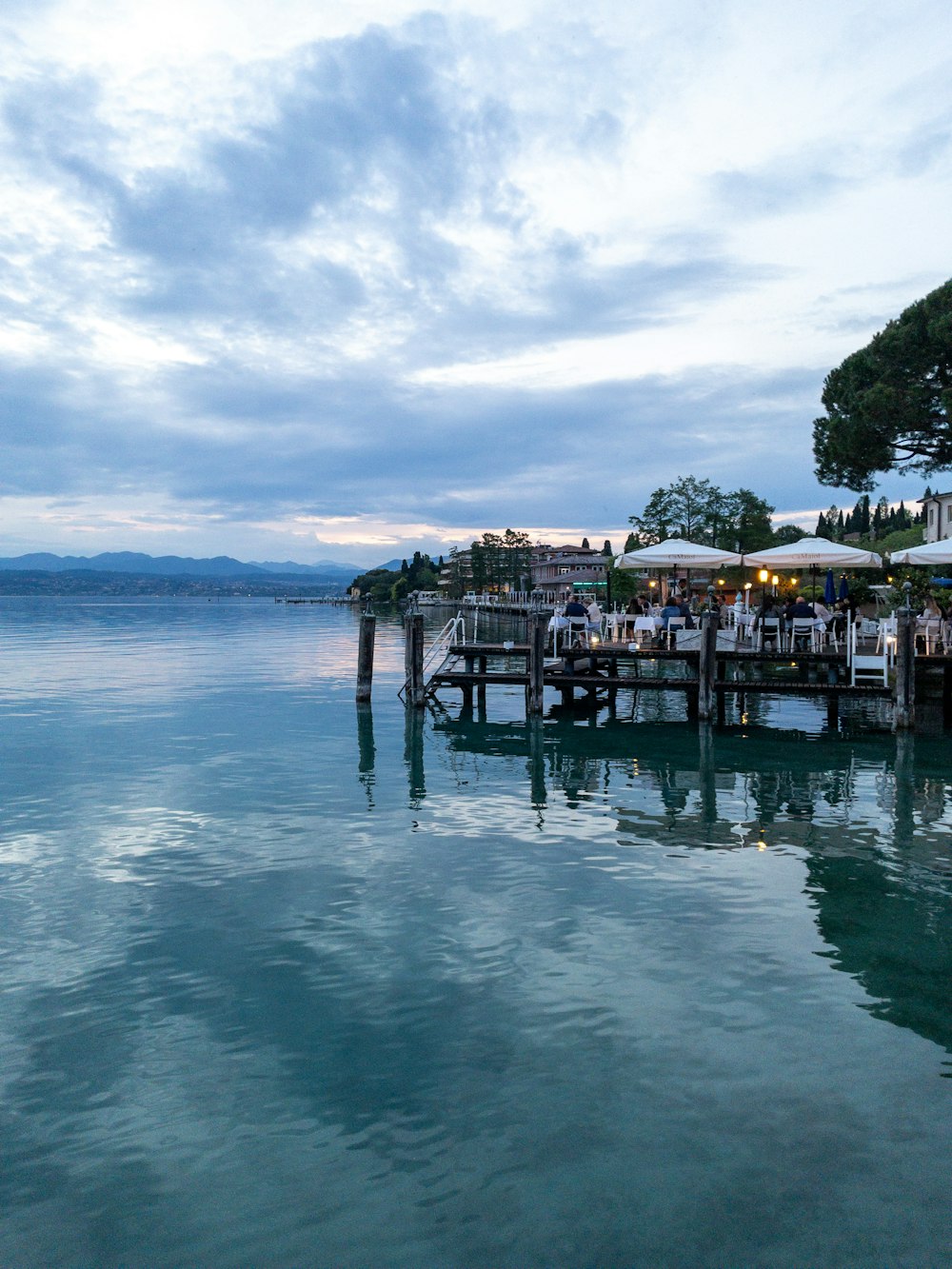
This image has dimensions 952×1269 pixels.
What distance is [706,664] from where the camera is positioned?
73.7 feet

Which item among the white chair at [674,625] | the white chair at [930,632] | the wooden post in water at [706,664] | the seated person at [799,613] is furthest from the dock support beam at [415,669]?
the white chair at [930,632]

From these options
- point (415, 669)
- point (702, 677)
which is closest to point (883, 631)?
point (702, 677)

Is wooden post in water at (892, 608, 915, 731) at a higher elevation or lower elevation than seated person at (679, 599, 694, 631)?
lower

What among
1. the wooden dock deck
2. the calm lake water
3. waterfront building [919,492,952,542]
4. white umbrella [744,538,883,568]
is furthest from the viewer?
waterfront building [919,492,952,542]

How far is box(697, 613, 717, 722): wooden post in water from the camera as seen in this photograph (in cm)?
2184

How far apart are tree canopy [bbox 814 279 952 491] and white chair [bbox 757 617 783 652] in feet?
55.8

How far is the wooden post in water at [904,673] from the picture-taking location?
1941 cm

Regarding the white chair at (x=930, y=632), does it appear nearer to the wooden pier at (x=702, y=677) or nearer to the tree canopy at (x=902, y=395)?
the wooden pier at (x=702, y=677)

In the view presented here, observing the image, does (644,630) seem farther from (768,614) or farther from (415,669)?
(415,669)

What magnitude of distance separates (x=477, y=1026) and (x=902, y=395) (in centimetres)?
3787

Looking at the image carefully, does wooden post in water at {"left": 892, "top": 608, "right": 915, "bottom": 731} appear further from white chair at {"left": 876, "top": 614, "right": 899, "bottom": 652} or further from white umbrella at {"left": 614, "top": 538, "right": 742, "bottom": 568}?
white umbrella at {"left": 614, "top": 538, "right": 742, "bottom": 568}

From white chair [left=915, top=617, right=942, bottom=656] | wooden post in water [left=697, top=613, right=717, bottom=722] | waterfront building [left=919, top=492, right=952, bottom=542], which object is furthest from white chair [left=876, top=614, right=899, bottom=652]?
waterfront building [left=919, top=492, right=952, bottom=542]

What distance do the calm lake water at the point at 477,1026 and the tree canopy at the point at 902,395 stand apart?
1044 inches

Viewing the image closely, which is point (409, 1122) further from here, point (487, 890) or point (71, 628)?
point (71, 628)
